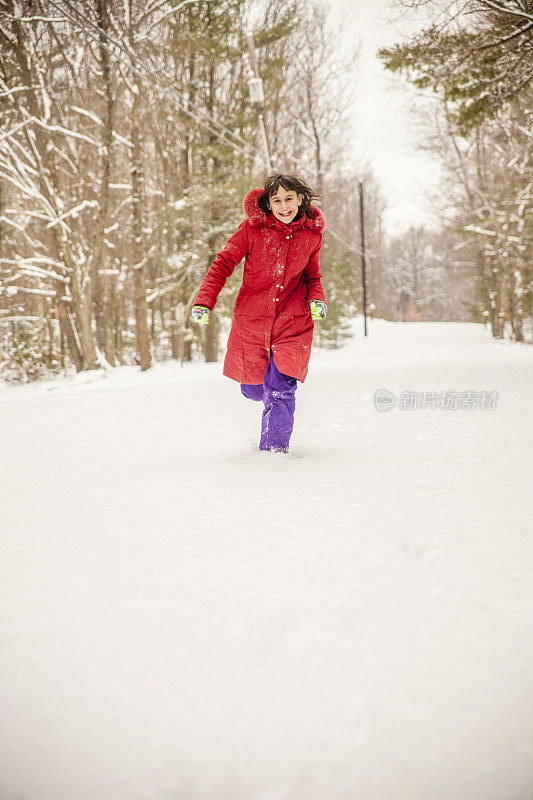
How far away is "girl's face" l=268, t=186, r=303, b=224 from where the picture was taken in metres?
3.42

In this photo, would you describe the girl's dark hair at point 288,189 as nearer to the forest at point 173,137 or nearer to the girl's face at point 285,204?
the girl's face at point 285,204

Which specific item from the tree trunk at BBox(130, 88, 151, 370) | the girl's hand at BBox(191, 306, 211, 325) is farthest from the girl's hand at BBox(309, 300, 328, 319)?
the tree trunk at BBox(130, 88, 151, 370)

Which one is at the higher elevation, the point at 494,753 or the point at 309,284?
the point at 309,284

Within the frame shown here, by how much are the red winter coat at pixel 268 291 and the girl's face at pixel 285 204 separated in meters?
0.05

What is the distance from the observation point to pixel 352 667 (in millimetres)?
1311

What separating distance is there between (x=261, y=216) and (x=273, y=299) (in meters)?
0.50

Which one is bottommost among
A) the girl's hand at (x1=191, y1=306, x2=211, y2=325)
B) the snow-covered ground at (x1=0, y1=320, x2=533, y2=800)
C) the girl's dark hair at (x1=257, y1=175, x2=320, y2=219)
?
the snow-covered ground at (x1=0, y1=320, x2=533, y2=800)

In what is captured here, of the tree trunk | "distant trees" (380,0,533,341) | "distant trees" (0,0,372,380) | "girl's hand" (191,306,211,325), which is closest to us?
"girl's hand" (191,306,211,325)

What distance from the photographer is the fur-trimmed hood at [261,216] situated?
354 centimetres

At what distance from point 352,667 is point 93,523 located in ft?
4.73

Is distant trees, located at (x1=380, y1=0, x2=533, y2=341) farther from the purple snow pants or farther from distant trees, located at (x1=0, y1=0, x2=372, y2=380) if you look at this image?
the purple snow pants

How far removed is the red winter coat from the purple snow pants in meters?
0.08

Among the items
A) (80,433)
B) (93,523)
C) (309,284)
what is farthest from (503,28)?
(93,523)

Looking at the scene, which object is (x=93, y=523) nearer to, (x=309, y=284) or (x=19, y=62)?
(x=309, y=284)
